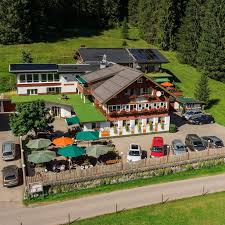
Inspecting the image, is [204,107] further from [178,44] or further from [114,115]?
[178,44]

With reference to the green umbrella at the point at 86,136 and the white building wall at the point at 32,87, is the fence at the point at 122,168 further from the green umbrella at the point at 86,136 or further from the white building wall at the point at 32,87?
the white building wall at the point at 32,87

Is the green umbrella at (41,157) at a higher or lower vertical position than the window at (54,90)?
lower

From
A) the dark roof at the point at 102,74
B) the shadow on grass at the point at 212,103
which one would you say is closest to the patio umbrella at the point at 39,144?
the dark roof at the point at 102,74

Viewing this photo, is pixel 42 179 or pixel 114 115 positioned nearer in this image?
pixel 42 179

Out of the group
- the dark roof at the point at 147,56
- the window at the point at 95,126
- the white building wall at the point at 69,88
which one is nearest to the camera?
the window at the point at 95,126

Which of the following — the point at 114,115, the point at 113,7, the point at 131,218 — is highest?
the point at 113,7

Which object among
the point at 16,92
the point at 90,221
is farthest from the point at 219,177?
the point at 16,92

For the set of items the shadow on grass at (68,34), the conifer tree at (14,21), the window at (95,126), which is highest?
the conifer tree at (14,21)

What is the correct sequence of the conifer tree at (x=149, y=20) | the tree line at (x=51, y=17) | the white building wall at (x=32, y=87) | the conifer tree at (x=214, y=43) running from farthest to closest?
1. the conifer tree at (x=149, y=20)
2. the tree line at (x=51, y=17)
3. the conifer tree at (x=214, y=43)
4. the white building wall at (x=32, y=87)
